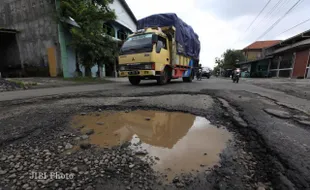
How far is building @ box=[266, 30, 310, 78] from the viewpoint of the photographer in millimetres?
15716

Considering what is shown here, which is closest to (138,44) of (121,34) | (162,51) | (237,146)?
(162,51)

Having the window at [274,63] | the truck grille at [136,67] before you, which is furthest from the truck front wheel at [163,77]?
the window at [274,63]

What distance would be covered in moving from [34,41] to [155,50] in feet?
34.7

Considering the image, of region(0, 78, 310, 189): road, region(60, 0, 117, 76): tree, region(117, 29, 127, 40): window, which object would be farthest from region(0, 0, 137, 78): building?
region(0, 78, 310, 189): road

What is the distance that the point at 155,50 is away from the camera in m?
6.42

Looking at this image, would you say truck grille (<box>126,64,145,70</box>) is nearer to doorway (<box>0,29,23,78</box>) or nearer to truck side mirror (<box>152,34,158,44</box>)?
truck side mirror (<box>152,34,158,44</box>)

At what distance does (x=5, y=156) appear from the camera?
4.53 feet

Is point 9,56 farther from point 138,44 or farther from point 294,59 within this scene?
point 294,59

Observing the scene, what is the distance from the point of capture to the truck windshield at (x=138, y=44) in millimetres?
6435

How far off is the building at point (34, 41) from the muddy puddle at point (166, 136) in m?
10.8

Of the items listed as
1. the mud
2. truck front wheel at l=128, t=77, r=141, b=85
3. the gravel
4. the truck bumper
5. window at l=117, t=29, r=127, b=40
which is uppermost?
window at l=117, t=29, r=127, b=40

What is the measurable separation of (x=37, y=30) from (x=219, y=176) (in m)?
14.7

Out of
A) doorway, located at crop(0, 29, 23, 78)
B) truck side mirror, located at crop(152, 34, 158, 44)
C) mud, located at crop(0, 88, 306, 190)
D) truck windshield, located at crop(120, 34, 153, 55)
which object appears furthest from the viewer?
doorway, located at crop(0, 29, 23, 78)

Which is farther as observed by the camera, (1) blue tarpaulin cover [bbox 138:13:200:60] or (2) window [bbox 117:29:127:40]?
(2) window [bbox 117:29:127:40]
